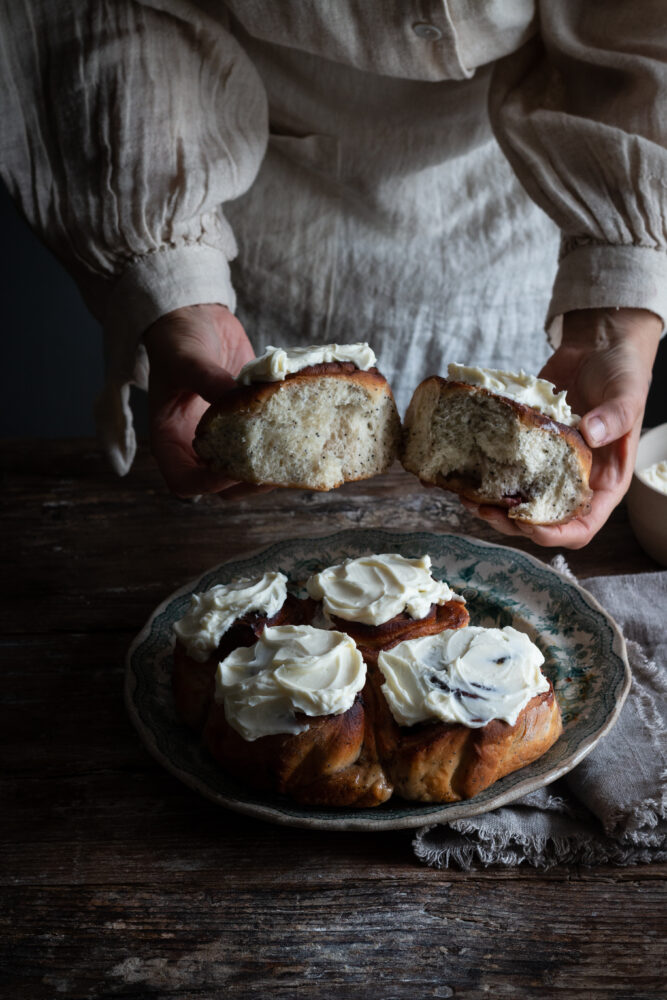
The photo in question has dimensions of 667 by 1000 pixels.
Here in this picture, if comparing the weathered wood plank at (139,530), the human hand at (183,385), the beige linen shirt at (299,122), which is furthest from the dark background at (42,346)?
the human hand at (183,385)

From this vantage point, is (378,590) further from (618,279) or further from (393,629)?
(618,279)

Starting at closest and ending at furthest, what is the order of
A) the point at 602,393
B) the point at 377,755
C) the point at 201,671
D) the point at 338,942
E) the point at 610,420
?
the point at 338,942
the point at 377,755
the point at 201,671
the point at 610,420
the point at 602,393

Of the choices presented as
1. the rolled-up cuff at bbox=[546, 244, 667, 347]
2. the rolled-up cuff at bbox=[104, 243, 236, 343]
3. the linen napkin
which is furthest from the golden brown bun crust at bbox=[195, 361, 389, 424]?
the linen napkin

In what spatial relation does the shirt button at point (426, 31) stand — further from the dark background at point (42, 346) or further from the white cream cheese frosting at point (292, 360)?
the dark background at point (42, 346)

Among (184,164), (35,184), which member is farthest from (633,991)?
(35,184)

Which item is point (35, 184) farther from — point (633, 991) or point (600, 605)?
point (633, 991)

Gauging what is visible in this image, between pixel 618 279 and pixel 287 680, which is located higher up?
pixel 618 279

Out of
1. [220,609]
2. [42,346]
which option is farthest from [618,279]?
[42,346]
